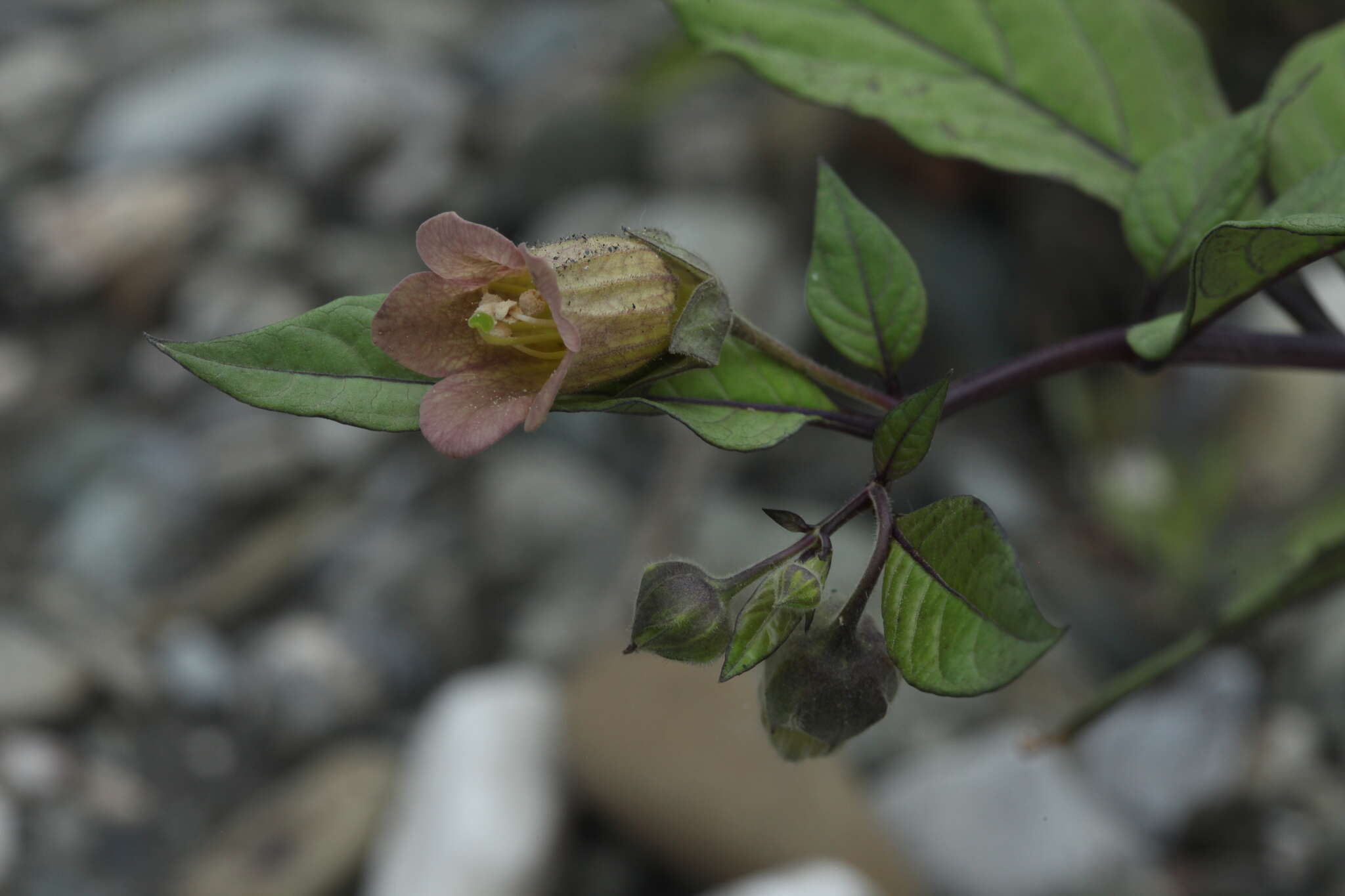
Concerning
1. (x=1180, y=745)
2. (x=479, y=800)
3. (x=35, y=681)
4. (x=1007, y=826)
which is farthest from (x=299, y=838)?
(x=1180, y=745)

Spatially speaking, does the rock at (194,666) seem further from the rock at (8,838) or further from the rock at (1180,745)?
the rock at (1180,745)

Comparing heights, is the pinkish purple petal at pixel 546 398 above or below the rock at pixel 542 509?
above

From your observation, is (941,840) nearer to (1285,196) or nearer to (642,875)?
(642,875)

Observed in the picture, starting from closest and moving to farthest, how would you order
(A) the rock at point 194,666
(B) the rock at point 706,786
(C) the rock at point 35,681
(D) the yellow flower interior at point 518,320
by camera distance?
1. (D) the yellow flower interior at point 518,320
2. (B) the rock at point 706,786
3. (C) the rock at point 35,681
4. (A) the rock at point 194,666

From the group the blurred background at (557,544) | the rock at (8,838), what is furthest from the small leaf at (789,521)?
the rock at (8,838)

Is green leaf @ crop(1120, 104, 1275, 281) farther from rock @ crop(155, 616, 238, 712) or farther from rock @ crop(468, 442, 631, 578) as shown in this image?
rock @ crop(155, 616, 238, 712)

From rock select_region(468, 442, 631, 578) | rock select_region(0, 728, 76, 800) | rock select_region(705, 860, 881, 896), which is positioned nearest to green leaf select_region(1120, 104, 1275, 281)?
rock select_region(705, 860, 881, 896)

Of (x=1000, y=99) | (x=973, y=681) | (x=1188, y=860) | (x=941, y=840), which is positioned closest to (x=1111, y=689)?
(x=973, y=681)
